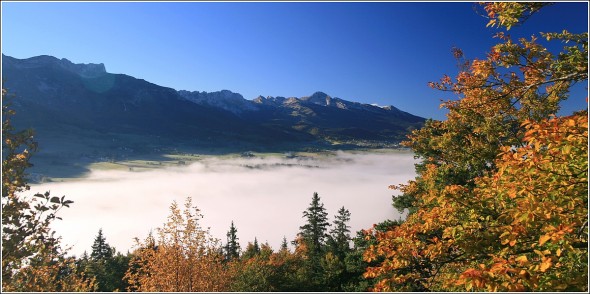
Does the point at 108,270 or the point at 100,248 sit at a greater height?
the point at 108,270

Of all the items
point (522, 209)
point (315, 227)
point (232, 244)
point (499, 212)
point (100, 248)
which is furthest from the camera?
point (232, 244)

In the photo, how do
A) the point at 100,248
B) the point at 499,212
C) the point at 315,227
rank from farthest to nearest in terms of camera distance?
the point at 100,248 → the point at 315,227 → the point at 499,212

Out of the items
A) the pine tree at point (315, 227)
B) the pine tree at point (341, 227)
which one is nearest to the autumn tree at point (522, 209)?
the pine tree at point (315, 227)

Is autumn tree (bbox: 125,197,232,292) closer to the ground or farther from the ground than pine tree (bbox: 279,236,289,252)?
farther from the ground

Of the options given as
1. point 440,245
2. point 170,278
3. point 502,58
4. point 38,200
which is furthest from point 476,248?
point 170,278

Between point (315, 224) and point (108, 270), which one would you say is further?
point (315, 224)

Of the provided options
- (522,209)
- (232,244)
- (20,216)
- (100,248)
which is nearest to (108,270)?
(100,248)

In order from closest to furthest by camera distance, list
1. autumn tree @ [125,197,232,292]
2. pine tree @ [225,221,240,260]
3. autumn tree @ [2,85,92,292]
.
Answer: autumn tree @ [2,85,92,292] < autumn tree @ [125,197,232,292] < pine tree @ [225,221,240,260]

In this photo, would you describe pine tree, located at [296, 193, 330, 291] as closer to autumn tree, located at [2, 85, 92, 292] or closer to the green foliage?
the green foliage

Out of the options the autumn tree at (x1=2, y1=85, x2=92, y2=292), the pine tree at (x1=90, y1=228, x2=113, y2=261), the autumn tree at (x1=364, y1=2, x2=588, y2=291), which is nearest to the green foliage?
the pine tree at (x1=90, y1=228, x2=113, y2=261)

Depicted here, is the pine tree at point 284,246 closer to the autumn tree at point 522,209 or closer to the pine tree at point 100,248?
the pine tree at point 100,248

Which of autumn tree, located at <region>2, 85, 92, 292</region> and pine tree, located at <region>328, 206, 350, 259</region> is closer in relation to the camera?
autumn tree, located at <region>2, 85, 92, 292</region>

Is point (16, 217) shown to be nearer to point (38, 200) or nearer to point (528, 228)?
point (38, 200)

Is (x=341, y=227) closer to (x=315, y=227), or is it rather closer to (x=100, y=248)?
(x=315, y=227)
